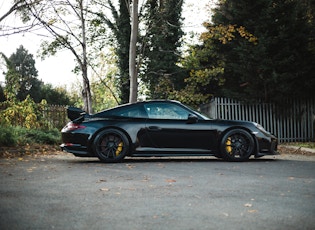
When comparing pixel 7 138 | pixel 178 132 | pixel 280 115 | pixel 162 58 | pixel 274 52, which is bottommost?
pixel 7 138

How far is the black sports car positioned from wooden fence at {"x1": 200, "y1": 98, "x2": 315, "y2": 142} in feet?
31.6

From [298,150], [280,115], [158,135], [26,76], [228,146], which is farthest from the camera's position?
[26,76]

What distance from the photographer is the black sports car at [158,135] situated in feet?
32.2

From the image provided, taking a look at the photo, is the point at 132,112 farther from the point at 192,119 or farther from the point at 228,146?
the point at 228,146

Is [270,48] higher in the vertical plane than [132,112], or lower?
higher

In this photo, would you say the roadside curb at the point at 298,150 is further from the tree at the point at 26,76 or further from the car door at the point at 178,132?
the tree at the point at 26,76

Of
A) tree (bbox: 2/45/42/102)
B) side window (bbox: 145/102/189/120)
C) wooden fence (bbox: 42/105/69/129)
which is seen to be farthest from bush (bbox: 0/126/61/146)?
tree (bbox: 2/45/42/102)

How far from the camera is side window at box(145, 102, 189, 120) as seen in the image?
33.4ft

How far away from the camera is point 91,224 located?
13.5 ft

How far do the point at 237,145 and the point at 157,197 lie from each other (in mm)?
5028

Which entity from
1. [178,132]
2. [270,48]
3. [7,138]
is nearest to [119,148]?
[178,132]

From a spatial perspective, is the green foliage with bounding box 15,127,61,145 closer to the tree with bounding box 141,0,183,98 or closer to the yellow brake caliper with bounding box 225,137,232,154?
the yellow brake caliper with bounding box 225,137,232,154

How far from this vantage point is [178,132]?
1003 cm

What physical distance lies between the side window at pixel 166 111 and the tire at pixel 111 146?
858 millimetres
